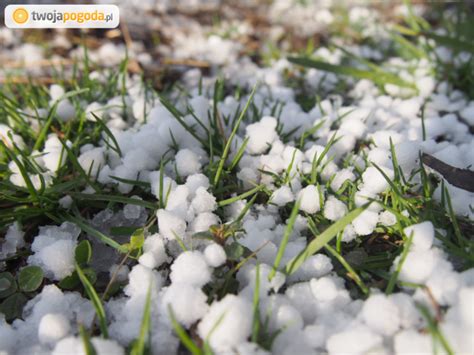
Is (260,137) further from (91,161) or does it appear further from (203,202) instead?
(91,161)

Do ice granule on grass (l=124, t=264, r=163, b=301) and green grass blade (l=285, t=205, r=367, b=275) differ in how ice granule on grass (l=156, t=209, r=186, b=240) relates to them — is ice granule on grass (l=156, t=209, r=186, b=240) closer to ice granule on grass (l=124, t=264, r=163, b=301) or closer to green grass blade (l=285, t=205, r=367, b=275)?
ice granule on grass (l=124, t=264, r=163, b=301)

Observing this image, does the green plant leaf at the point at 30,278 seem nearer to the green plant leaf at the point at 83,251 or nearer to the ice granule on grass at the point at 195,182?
the green plant leaf at the point at 83,251

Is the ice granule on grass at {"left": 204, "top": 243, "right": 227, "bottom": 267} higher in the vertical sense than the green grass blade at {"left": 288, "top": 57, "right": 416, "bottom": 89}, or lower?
lower

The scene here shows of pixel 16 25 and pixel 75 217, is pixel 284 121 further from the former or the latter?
pixel 16 25

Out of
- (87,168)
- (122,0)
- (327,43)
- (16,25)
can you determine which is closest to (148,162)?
(87,168)

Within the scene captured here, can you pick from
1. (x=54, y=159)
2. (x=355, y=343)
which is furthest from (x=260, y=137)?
(x=355, y=343)

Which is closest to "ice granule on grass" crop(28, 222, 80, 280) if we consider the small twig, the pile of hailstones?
the pile of hailstones
